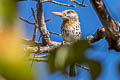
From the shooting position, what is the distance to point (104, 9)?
41.7 inches

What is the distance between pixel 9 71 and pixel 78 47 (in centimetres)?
8

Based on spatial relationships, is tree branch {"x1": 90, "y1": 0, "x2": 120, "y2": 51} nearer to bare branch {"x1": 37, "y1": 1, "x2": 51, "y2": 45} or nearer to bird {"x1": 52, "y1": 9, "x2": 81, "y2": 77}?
bare branch {"x1": 37, "y1": 1, "x2": 51, "y2": 45}

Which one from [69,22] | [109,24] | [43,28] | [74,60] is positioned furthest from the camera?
[69,22]

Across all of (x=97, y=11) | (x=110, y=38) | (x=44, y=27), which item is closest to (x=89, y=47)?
(x=97, y=11)

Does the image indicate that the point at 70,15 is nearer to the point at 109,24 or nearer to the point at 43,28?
the point at 43,28

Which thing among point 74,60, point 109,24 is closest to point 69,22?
point 109,24

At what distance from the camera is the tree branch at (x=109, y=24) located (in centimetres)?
101

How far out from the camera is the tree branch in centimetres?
101

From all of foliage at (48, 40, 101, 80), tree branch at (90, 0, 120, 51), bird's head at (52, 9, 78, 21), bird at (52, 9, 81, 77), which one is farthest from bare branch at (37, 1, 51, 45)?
foliage at (48, 40, 101, 80)

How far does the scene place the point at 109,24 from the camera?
1142mm

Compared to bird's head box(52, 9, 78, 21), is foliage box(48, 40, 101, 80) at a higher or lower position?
lower

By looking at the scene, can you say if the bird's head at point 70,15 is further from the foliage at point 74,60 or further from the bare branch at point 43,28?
the foliage at point 74,60

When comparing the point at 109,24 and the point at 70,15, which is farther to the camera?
the point at 70,15

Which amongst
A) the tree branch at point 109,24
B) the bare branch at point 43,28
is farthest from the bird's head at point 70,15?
the tree branch at point 109,24
